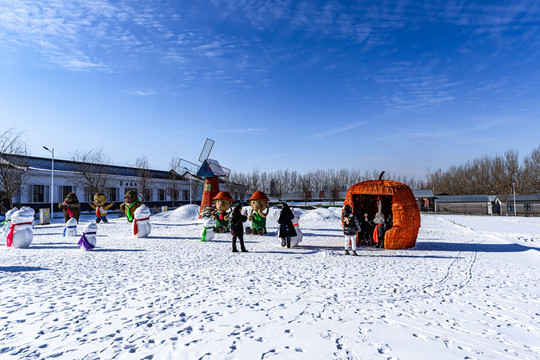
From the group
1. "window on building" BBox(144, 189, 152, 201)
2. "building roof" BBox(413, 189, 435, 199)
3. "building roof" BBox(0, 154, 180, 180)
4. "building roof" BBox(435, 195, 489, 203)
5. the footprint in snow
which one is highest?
"building roof" BBox(0, 154, 180, 180)

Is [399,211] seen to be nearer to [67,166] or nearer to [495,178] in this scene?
[67,166]

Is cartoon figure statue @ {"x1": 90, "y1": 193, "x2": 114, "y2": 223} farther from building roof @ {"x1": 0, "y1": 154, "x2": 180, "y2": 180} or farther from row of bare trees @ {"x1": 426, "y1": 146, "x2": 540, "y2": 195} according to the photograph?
row of bare trees @ {"x1": 426, "y1": 146, "x2": 540, "y2": 195}

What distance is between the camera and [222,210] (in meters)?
13.8

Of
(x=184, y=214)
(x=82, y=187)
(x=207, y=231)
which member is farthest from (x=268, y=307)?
(x=82, y=187)

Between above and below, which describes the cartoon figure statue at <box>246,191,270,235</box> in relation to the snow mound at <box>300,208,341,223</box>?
above

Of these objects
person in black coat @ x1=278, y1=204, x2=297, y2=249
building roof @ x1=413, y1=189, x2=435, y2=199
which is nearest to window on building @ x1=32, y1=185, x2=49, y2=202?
person in black coat @ x1=278, y1=204, x2=297, y2=249

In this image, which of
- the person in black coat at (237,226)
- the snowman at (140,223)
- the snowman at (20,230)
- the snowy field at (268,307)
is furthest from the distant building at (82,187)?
the snowy field at (268,307)

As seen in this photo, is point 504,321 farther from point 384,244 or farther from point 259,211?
point 259,211

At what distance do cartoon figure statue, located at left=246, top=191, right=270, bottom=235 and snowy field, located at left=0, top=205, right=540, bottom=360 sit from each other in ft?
16.8

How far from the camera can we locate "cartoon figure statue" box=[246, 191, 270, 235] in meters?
13.4

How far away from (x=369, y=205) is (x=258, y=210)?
16.2 ft

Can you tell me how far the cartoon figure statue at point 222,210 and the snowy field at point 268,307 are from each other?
5.14 meters

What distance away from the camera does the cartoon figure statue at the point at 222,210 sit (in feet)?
44.2

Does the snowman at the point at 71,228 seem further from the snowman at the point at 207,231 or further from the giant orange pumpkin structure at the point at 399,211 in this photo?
the giant orange pumpkin structure at the point at 399,211
